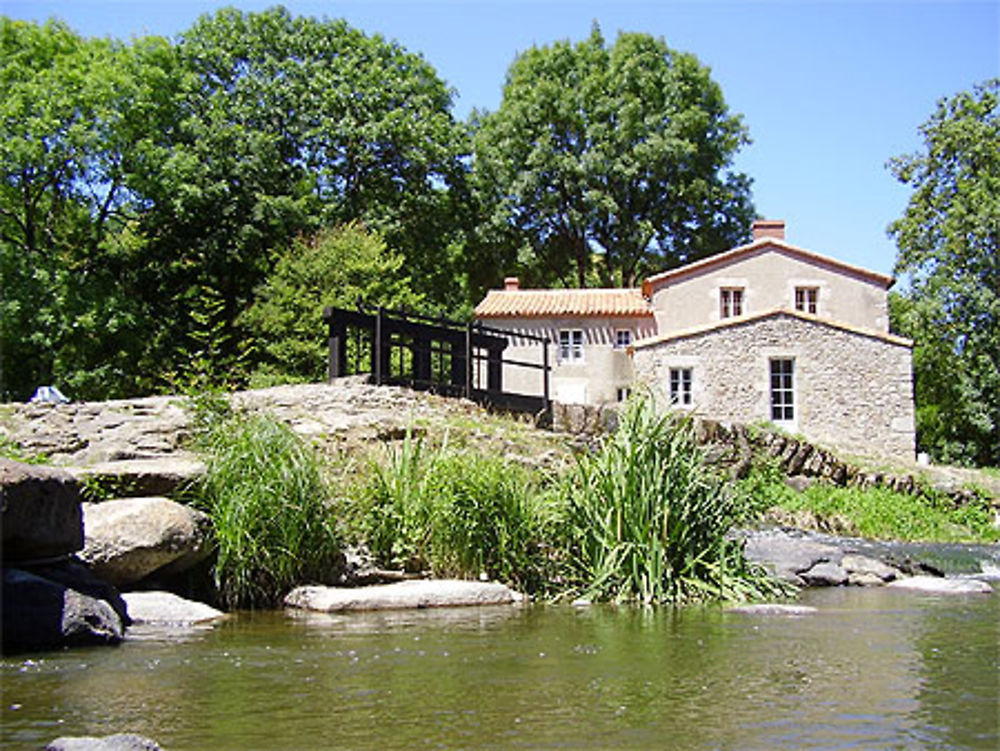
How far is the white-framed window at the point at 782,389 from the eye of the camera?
29.1m

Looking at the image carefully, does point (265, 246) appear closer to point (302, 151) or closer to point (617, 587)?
point (302, 151)

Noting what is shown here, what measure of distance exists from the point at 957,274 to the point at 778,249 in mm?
5747

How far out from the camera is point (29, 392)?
92.4 ft

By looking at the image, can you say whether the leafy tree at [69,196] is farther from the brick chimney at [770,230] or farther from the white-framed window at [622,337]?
the brick chimney at [770,230]

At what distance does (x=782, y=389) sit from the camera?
29109 mm

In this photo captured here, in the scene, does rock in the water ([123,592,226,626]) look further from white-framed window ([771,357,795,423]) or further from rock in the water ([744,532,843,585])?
white-framed window ([771,357,795,423])

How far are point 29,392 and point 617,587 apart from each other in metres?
22.0

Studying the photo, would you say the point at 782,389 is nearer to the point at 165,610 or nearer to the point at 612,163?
the point at 612,163

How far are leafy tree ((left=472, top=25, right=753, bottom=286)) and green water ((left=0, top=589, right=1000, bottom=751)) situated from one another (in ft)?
102

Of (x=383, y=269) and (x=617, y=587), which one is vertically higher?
(x=383, y=269)

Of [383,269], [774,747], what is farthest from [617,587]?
[383,269]

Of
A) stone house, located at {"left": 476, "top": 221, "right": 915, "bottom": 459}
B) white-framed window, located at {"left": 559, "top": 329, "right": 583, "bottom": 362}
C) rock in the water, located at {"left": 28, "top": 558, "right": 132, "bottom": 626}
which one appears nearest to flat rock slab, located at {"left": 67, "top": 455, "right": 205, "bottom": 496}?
rock in the water, located at {"left": 28, "top": 558, "right": 132, "bottom": 626}

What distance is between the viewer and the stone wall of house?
28766 millimetres

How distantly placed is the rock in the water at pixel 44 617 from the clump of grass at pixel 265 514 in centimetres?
204
